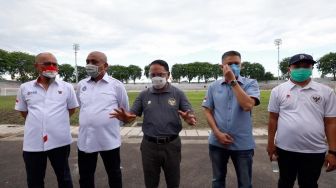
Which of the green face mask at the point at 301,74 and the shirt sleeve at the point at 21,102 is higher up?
the green face mask at the point at 301,74

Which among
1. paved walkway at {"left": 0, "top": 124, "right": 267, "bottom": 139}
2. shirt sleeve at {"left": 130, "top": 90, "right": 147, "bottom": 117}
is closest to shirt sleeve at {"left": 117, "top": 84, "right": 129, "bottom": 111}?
shirt sleeve at {"left": 130, "top": 90, "right": 147, "bottom": 117}

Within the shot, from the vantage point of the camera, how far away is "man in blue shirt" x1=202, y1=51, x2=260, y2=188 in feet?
11.3

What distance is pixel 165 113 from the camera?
3.54 meters

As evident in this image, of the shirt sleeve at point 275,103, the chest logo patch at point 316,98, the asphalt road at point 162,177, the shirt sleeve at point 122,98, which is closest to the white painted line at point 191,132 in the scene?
the asphalt road at point 162,177

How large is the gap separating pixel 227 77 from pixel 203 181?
2552 mm

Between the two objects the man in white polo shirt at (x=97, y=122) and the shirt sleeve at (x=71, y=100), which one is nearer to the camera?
the man in white polo shirt at (x=97, y=122)

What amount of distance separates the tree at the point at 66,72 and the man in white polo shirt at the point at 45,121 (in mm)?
114884

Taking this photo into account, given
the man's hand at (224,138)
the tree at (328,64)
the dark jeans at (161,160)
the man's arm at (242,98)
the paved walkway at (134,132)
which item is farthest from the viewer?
the tree at (328,64)

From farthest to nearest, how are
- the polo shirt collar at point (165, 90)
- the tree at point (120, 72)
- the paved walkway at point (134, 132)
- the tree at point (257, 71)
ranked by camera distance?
the tree at point (120, 72) → the tree at point (257, 71) → the paved walkway at point (134, 132) → the polo shirt collar at point (165, 90)

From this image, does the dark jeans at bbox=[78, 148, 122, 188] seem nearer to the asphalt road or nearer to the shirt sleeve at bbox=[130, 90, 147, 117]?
the shirt sleeve at bbox=[130, 90, 147, 117]

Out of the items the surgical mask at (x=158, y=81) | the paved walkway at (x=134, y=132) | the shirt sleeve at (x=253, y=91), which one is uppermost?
the surgical mask at (x=158, y=81)

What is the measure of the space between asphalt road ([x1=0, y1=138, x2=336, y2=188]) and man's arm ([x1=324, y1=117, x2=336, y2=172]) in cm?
177

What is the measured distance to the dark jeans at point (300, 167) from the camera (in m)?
3.36

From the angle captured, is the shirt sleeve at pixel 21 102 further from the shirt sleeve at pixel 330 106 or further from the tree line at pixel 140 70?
the tree line at pixel 140 70
